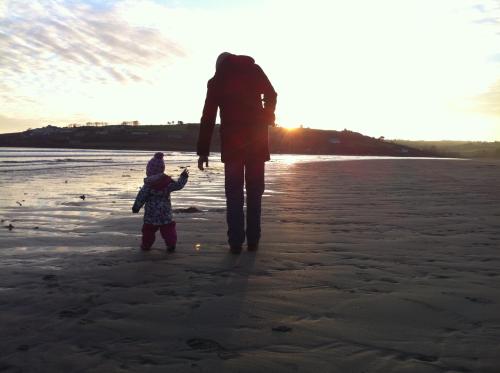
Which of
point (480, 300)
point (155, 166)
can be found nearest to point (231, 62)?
point (155, 166)

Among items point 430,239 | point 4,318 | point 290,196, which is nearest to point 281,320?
point 4,318

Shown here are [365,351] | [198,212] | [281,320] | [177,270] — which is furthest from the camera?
[198,212]

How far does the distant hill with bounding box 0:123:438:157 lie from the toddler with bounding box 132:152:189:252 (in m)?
81.9

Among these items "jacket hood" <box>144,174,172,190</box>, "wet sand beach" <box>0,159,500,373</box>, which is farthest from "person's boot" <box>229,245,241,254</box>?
"jacket hood" <box>144,174,172,190</box>

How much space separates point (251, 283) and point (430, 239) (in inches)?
111

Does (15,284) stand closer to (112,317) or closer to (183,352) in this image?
(112,317)

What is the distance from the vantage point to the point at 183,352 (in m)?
2.49

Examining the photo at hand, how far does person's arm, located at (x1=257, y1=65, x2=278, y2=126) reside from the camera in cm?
557

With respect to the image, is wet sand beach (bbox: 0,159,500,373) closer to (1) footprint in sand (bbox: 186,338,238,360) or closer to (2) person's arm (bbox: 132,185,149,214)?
(1) footprint in sand (bbox: 186,338,238,360)

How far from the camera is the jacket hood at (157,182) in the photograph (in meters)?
5.60

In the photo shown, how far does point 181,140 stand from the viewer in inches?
3885

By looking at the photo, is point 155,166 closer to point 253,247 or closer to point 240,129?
point 240,129

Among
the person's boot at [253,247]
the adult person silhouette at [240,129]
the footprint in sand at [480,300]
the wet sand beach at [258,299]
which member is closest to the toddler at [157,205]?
the wet sand beach at [258,299]

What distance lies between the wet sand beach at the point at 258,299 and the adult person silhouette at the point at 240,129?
487mm
